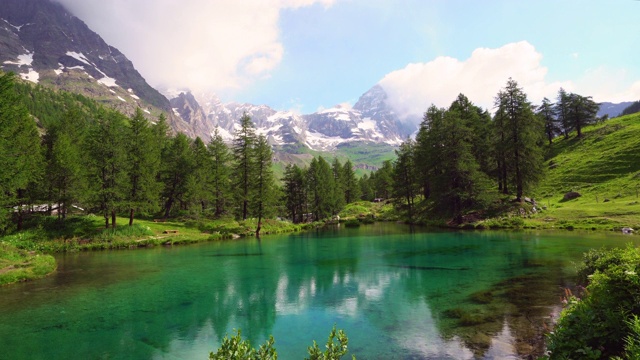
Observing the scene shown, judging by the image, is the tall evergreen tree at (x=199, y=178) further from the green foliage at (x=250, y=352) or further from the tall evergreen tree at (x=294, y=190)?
the green foliage at (x=250, y=352)

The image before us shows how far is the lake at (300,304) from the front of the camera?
1233cm

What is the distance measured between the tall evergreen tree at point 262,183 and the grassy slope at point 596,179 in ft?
138

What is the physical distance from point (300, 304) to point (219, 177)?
2217 inches

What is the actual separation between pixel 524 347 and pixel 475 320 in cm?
288

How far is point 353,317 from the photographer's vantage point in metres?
15.4

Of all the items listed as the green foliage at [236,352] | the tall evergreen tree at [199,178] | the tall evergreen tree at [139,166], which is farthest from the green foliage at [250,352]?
the tall evergreen tree at [199,178]

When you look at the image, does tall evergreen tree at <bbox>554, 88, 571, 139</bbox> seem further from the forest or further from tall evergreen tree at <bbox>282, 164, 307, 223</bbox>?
tall evergreen tree at <bbox>282, 164, 307, 223</bbox>

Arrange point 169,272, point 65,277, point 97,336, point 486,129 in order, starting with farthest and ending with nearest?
point 486,129 < point 169,272 < point 65,277 < point 97,336

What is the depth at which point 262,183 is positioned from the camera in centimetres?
5950

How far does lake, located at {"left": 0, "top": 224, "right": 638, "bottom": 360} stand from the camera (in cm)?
1233

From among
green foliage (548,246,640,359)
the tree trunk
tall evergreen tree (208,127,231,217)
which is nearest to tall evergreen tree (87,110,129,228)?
the tree trunk

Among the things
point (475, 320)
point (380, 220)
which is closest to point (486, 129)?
point (380, 220)

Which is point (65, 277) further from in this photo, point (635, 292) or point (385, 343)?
point (635, 292)

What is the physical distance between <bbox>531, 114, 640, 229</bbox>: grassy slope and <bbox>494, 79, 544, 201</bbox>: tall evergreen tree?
506cm
